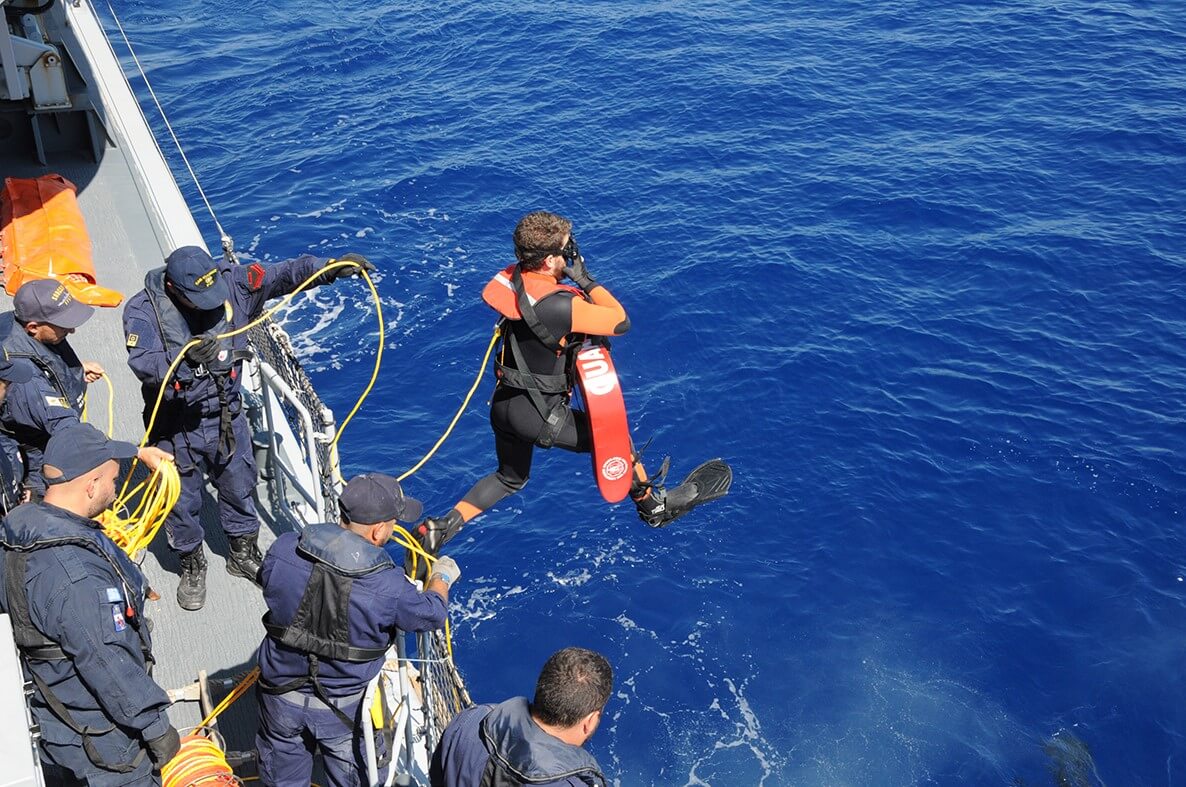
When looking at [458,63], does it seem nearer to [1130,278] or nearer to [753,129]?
[753,129]

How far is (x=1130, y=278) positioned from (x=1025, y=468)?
522 cm

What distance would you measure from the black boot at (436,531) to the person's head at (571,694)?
2830mm

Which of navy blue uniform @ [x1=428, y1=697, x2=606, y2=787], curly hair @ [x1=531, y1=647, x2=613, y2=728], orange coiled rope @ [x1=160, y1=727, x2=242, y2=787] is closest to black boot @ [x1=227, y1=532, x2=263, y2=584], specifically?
orange coiled rope @ [x1=160, y1=727, x2=242, y2=787]

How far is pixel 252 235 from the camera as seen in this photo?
19.6 metres

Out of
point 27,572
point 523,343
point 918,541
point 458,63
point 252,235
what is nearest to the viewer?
point 27,572

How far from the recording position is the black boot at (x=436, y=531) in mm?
6914

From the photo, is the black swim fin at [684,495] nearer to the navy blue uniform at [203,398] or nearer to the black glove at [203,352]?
the navy blue uniform at [203,398]

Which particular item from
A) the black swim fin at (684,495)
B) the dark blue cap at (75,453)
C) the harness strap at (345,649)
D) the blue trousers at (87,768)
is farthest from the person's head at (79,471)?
the black swim fin at (684,495)

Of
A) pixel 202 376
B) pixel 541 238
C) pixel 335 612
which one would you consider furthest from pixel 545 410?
pixel 335 612

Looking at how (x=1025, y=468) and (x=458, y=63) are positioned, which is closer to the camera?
(x=1025, y=468)

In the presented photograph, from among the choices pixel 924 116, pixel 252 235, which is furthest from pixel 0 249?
pixel 924 116

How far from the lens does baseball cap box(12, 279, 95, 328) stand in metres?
6.37

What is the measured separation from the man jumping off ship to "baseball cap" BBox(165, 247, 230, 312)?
172 centimetres

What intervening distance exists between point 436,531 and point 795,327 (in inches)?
458
